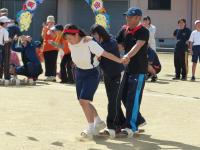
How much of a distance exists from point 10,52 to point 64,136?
7280mm

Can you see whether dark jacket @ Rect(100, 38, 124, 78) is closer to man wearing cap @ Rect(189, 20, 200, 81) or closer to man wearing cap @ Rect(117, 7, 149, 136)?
man wearing cap @ Rect(117, 7, 149, 136)

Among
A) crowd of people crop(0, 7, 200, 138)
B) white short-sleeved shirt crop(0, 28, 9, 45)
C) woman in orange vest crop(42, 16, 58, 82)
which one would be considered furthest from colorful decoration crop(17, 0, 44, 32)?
crowd of people crop(0, 7, 200, 138)

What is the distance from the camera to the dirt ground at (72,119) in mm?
7621

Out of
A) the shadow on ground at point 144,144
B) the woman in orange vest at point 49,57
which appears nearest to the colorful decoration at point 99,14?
the woman in orange vest at point 49,57

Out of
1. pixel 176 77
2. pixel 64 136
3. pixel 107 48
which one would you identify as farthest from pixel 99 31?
pixel 176 77

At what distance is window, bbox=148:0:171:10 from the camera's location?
33938mm

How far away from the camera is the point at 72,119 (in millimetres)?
9508

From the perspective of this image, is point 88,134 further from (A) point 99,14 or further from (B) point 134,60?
(A) point 99,14

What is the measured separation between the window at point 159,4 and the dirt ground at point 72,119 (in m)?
19.7

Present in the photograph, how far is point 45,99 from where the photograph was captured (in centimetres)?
1194

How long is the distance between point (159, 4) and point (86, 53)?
88.0ft

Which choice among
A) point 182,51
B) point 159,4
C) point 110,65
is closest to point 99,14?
point 182,51

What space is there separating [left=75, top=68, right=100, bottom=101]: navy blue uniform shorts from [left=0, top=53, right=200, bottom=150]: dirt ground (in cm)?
60

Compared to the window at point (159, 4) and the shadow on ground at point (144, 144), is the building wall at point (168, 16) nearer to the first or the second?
the window at point (159, 4)
